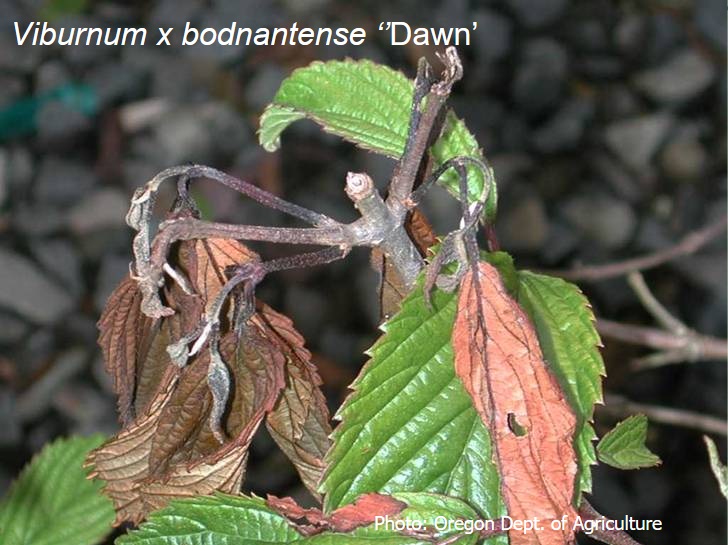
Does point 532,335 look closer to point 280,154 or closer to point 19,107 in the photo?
point 280,154

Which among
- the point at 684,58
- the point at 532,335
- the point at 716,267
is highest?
the point at 684,58

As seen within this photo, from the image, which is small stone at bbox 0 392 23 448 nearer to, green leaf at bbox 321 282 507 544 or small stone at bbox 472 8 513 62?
small stone at bbox 472 8 513 62

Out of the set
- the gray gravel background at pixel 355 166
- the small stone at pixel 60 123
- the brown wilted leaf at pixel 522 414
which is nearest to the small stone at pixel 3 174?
the gray gravel background at pixel 355 166

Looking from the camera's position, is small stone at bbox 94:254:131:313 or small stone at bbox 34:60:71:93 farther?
small stone at bbox 34:60:71:93

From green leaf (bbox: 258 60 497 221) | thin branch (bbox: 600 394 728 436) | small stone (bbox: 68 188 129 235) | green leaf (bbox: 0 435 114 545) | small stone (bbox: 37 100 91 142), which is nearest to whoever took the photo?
green leaf (bbox: 258 60 497 221)

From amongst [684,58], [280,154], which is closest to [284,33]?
[280,154]

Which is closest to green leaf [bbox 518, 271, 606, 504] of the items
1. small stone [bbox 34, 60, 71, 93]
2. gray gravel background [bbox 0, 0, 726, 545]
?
gray gravel background [bbox 0, 0, 726, 545]

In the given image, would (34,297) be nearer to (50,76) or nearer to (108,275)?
(108,275)

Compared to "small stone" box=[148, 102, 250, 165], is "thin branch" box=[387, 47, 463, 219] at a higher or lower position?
lower
